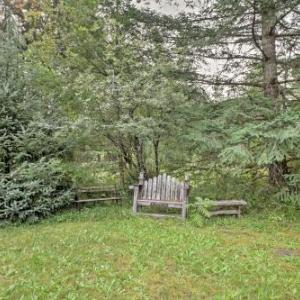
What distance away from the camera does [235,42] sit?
7.27 metres

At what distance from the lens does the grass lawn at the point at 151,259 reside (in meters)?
3.55

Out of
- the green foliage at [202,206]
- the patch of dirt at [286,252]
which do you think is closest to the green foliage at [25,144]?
the green foliage at [202,206]

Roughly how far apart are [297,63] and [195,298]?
5.45m

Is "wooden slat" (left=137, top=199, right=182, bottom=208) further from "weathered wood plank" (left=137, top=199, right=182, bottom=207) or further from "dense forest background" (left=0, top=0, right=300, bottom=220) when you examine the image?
"dense forest background" (left=0, top=0, right=300, bottom=220)

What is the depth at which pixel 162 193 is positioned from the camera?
6547 mm

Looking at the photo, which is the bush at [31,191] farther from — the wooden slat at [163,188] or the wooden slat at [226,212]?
the wooden slat at [226,212]

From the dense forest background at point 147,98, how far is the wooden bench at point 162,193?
834 millimetres

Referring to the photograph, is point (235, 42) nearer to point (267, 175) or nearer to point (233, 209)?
point (267, 175)

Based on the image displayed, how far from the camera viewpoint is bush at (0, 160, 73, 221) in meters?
6.08

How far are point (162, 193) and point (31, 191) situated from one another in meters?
2.41

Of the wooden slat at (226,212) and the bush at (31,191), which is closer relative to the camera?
the bush at (31,191)

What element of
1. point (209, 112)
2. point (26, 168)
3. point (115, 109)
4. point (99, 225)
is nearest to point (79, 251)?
point (99, 225)

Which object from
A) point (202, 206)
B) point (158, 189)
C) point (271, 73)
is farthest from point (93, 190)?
point (271, 73)

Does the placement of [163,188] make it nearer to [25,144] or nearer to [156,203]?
[156,203]
